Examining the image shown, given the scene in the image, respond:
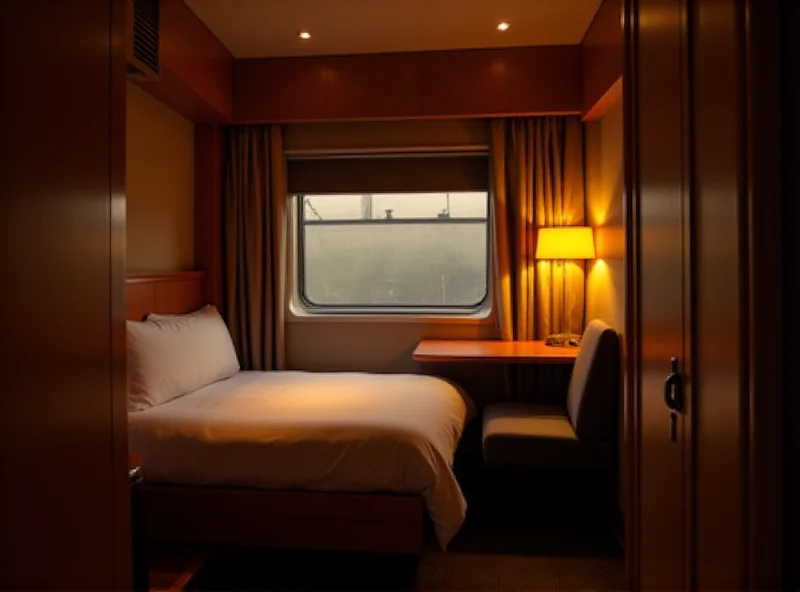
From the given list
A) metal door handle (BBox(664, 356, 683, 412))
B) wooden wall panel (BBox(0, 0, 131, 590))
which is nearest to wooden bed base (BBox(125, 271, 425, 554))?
metal door handle (BBox(664, 356, 683, 412))

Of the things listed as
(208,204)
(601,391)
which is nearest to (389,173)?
(208,204)

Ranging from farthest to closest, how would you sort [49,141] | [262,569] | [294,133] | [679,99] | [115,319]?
[294,133]
[262,569]
[679,99]
[115,319]
[49,141]

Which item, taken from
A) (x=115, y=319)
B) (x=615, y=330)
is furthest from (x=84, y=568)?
(x=615, y=330)

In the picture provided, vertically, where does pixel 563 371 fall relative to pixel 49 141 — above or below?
below

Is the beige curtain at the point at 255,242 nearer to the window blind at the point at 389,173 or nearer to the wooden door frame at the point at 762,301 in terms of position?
the window blind at the point at 389,173

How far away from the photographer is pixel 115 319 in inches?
39.1

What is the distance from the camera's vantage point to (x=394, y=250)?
4.33m

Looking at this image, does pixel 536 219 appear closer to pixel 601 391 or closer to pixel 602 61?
pixel 602 61

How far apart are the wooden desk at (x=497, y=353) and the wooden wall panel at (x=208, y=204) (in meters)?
1.54

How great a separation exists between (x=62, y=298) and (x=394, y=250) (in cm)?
354

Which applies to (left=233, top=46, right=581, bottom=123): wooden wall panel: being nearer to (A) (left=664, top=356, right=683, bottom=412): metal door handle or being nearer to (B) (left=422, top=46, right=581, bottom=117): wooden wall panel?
(B) (left=422, top=46, right=581, bottom=117): wooden wall panel

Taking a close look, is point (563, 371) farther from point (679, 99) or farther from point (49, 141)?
point (49, 141)

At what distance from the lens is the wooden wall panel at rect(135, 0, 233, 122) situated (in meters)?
2.98

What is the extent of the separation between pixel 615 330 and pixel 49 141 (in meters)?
2.72
